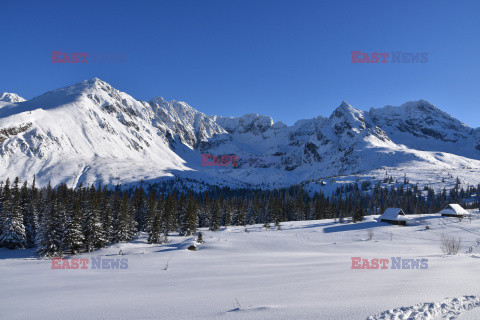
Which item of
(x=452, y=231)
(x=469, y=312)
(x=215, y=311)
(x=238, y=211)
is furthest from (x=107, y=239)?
(x=452, y=231)

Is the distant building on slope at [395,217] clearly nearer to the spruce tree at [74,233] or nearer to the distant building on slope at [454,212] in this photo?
the distant building on slope at [454,212]

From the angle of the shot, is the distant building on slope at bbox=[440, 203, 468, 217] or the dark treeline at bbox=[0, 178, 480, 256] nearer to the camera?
the dark treeline at bbox=[0, 178, 480, 256]

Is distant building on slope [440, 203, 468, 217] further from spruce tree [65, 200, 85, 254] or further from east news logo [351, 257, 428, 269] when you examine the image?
spruce tree [65, 200, 85, 254]

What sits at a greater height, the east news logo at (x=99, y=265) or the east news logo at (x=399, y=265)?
the east news logo at (x=399, y=265)

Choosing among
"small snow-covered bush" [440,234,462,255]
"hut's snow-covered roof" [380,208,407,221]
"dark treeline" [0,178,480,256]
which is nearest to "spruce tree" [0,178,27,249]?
"dark treeline" [0,178,480,256]

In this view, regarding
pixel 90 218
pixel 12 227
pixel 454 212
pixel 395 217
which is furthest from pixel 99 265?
pixel 454 212

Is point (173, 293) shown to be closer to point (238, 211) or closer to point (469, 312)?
point (469, 312)

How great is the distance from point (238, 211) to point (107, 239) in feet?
145

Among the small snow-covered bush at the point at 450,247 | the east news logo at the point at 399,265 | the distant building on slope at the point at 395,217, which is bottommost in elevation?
the distant building on slope at the point at 395,217

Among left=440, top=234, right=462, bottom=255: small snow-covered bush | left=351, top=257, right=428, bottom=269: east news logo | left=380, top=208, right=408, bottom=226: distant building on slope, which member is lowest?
left=380, top=208, right=408, bottom=226: distant building on slope

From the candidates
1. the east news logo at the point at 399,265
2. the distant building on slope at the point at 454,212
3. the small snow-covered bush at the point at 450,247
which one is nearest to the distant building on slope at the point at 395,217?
the distant building on slope at the point at 454,212

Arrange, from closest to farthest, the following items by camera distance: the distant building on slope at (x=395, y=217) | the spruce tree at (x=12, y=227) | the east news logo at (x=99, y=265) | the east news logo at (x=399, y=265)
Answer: the east news logo at (x=399, y=265)
the east news logo at (x=99, y=265)
the spruce tree at (x=12, y=227)
the distant building on slope at (x=395, y=217)

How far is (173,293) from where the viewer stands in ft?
36.5

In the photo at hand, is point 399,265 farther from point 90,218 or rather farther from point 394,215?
point 394,215
